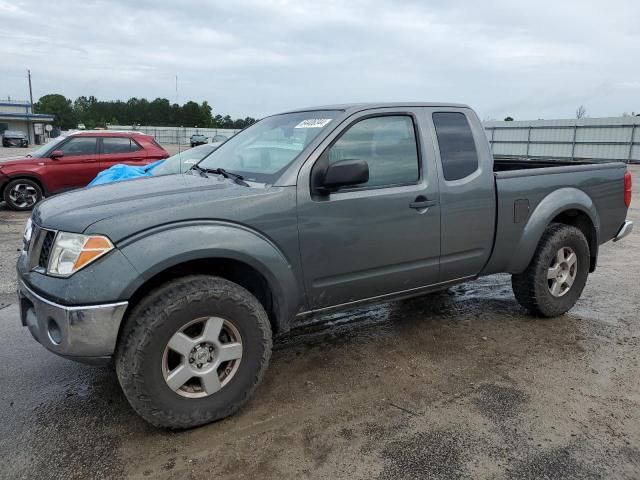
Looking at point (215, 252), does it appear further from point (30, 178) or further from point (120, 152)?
point (30, 178)

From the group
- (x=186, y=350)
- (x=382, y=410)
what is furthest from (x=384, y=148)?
(x=186, y=350)

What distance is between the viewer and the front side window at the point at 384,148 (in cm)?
344

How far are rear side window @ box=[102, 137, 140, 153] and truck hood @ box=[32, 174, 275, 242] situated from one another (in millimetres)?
8347

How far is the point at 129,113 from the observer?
120 metres

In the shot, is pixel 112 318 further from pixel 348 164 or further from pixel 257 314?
pixel 348 164

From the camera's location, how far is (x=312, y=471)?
2525mm

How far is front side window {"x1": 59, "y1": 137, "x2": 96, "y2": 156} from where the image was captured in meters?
10.8

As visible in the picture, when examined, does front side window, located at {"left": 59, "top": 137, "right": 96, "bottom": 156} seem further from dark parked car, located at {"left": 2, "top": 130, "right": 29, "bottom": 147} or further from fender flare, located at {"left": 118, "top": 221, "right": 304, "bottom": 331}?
dark parked car, located at {"left": 2, "top": 130, "right": 29, "bottom": 147}

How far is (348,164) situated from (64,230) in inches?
62.3

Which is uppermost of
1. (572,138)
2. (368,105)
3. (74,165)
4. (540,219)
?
(368,105)

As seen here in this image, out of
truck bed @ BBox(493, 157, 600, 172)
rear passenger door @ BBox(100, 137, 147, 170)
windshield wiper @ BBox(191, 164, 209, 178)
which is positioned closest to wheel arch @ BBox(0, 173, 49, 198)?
rear passenger door @ BBox(100, 137, 147, 170)

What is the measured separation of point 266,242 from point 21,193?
31.7 ft

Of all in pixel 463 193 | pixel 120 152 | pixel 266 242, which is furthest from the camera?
pixel 120 152

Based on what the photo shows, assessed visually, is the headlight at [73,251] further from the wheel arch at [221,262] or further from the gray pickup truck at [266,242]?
the wheel arch at [221,262]
